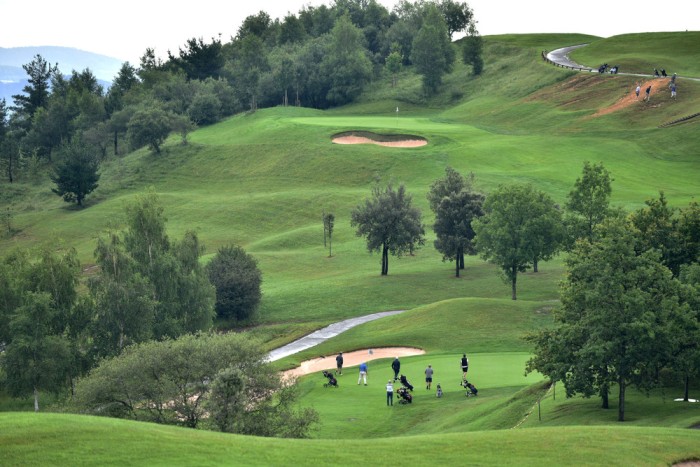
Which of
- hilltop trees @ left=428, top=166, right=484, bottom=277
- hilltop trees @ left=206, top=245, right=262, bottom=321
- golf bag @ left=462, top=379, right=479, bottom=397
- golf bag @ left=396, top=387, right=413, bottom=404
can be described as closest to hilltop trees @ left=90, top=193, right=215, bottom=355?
hilltop trees @ left=206, top=245, right=262, bottom=321

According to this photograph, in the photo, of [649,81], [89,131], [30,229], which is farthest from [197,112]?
[649,81]

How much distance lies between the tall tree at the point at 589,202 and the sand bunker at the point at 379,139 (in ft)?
190

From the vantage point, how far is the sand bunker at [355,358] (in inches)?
2256

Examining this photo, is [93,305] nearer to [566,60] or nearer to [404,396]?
[404,396]

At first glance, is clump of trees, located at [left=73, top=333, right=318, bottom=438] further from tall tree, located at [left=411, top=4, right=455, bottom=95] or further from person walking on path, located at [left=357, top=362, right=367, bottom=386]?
tall tree, located at [left=411, top=4, right=455, bottom=95]

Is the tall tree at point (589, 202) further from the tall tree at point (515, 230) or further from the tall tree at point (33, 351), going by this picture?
the tall tree at point (33, 351)

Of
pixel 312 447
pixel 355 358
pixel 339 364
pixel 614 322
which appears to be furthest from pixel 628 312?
pixel 355 358

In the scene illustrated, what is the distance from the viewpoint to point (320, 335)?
68000 millimetres

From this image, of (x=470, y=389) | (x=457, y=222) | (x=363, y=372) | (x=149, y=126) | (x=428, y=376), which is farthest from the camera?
(x=149, y=126)

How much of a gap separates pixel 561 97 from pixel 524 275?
69649 mm

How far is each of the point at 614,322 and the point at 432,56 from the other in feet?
455

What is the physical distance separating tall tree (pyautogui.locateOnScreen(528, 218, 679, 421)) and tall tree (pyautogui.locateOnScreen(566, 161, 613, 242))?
3202 cm

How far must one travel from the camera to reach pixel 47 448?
2706cm

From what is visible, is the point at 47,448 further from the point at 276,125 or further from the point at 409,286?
the point at 276,125
